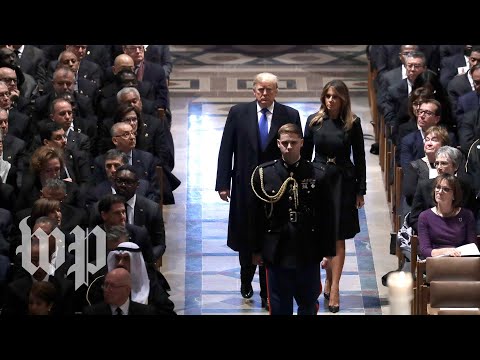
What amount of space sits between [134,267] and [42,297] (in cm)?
61

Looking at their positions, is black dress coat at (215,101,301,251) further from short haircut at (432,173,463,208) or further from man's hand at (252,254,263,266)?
short haircut at (432,173,463,208)

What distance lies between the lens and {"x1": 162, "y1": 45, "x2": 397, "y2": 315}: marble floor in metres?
9.22

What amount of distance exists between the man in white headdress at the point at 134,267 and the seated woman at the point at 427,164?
7.35 ft

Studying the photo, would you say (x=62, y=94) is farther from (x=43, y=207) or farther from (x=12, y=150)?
(x=43, y=207)

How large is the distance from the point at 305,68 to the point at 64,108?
5241 mm

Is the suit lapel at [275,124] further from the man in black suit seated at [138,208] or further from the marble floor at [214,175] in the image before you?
the marble floor at [214,175]

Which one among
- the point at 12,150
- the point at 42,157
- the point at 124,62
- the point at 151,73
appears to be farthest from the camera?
the point at 151,73

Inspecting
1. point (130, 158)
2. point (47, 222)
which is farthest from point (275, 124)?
point (47, 222)

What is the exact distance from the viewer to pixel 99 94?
1079 centimetres

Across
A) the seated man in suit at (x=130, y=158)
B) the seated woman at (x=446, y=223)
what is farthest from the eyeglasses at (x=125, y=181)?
the seated woman at (x=446, y=223)

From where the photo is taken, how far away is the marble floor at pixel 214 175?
922 centimetres

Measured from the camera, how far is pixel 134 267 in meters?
7.55

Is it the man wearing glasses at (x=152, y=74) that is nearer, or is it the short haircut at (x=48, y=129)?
the short haircut at (x=48, y=129)

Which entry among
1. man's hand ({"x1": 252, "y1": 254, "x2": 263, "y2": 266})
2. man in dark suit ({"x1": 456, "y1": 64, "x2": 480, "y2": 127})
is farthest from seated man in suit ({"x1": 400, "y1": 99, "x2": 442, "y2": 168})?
man's hand ({"x1": 252, "y1": 254, "x2": 263, "y2": 266})
